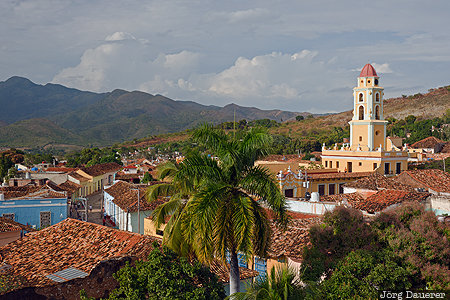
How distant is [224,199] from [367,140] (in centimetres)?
3216

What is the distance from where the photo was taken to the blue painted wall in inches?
1094

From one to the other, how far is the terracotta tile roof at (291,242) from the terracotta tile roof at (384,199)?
3.79 metres

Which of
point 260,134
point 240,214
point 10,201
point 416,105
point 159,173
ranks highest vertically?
point 416,105

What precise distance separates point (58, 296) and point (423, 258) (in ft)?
25.3

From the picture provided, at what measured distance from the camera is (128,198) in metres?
30.2

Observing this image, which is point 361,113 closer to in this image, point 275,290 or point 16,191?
point 16,191

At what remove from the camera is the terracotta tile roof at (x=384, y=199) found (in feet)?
59.8

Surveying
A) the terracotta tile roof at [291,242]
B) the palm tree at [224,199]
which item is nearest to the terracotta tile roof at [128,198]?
the terracotta tile roof at [291,242]

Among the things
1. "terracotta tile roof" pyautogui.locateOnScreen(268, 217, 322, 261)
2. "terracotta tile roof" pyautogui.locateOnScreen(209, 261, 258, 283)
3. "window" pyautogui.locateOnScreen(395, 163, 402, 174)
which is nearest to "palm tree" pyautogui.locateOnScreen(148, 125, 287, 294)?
"terracotta tile roof" pyautogui.locateOnScreen(209, 261, 258, 283)

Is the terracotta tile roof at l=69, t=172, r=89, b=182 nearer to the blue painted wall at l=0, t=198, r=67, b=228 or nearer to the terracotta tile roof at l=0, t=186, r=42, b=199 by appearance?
the terracotta tile roof at l=0, t=186, r=42, b=199

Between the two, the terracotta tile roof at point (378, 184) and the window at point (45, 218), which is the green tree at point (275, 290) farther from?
the window at point (45, 218)

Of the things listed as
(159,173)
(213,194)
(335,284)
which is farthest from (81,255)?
(335,284)

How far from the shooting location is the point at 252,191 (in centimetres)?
964

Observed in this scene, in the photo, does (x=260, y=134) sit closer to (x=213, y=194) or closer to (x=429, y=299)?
(x=213, y=194)
